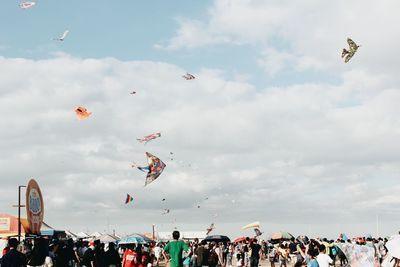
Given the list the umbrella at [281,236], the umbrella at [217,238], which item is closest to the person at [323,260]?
the umbrella at [217,238]

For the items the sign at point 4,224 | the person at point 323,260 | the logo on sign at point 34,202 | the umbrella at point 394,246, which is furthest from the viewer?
the sign at point 4,224

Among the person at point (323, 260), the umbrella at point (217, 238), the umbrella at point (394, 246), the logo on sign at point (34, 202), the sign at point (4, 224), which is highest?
the logo on sign at point (34, 202)

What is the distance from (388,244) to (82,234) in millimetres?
57716

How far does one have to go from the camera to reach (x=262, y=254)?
169 feet

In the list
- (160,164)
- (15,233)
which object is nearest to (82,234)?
(15,233)

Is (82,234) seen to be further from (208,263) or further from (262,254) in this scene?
(208,263)

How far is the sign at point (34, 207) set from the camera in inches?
1476

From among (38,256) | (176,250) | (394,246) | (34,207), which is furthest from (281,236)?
(394,246)

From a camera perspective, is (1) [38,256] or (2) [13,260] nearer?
(2) [13,260]

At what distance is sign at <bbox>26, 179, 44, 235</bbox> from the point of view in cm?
3750

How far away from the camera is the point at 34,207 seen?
127 ft

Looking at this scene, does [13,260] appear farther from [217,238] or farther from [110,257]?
[217,238]

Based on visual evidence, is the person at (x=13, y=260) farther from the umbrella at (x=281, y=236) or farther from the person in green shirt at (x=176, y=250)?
the umbrella at (x=281, y=236)

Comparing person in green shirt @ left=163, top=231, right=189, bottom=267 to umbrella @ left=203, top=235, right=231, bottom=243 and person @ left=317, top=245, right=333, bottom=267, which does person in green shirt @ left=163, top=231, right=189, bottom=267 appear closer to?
person @ left=317, top=245, right=333, bottom=267
